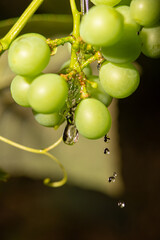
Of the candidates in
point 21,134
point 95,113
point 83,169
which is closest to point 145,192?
point 83,169

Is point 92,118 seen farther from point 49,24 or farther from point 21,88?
point 49,24

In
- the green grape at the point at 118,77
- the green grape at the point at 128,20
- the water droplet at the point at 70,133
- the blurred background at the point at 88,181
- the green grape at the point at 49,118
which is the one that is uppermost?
the green grape at the point at 128,20

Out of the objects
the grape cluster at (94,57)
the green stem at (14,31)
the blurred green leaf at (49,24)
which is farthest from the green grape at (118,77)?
the blurred green leaf at (49,24)

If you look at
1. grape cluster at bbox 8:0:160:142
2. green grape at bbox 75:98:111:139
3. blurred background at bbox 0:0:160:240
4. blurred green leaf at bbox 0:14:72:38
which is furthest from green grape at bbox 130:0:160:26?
blurred background at bbox 0:0:160:240

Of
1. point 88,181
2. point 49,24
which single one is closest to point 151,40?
point 49,24

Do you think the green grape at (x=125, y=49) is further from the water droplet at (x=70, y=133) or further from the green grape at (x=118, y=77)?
the water droplet at (x=70, y=133)

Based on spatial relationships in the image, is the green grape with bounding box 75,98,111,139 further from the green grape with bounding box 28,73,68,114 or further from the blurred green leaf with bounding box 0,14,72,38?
the blurred green leaf with bounding box 0,14,72,38

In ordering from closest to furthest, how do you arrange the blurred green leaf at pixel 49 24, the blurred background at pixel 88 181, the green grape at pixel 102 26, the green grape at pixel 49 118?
1. the green grape at pixel 102 26
2. the green grape at pixel 49 118
3. the blurred green leaf at pixel 49 24
4. the blurred background at pixel 88 181
